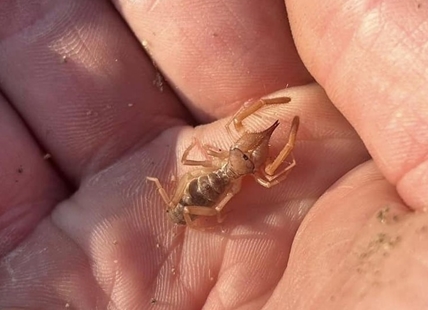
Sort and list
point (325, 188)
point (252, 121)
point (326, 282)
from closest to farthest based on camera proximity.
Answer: point (326, 282)
point (325, 188)
point (252, 121)

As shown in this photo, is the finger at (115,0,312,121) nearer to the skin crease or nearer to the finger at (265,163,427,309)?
the skin crease

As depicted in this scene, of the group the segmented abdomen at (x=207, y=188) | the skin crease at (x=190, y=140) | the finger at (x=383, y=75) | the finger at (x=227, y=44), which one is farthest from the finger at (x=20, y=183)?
the finger at (x=383, y=75)

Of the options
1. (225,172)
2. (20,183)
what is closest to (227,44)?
(225,172)

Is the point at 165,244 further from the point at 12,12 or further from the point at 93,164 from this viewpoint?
the point at 12,12

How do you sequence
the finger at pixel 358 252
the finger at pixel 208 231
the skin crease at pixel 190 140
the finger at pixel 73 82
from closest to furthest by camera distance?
the finger at pixel 358 252, the skin crease at pixel 190 140, the finger at pixel 208 231, the finger at pixel 73 82

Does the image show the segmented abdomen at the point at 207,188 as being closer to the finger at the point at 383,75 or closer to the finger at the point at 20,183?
the finger at the point at 20,183

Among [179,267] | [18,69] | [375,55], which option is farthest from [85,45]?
[375,55]

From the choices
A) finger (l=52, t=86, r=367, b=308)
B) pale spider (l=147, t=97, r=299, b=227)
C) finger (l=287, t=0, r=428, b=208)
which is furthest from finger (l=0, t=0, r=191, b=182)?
finger (l=287, t=0, r=428, b=208)
